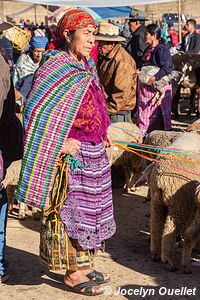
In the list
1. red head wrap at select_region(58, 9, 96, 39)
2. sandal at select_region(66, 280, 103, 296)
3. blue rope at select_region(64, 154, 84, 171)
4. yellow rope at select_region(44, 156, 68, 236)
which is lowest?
sandal at select_region(66, 280, 103, 296)

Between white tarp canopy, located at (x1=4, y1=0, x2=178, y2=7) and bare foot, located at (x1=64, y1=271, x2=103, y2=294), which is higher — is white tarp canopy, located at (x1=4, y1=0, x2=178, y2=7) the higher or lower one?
the higher one

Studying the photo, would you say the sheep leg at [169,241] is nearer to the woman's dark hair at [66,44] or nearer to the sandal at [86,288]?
the sandal at [86,288]

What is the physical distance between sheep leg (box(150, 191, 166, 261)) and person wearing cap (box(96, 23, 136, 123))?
6.95 ft

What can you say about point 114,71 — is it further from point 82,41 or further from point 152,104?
point 82,41

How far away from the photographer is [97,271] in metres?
4.79

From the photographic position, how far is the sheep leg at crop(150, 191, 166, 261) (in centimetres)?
512

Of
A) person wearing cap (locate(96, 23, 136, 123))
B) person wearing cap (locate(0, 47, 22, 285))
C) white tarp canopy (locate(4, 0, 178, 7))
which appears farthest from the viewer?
white tarp canopy (locate(4, 0, 178, 7))

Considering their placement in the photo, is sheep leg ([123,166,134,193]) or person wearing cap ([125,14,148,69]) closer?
sheep leg ([123,166,134,193])

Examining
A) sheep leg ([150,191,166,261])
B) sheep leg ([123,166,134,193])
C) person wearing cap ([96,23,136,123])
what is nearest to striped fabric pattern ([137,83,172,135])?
sheep leg ([123,166,134,193])

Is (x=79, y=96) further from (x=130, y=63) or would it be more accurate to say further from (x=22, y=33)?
(x=22, y=33)

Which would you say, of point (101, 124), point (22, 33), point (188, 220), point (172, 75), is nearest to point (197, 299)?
point (188, 220)

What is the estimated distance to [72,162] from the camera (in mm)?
4238

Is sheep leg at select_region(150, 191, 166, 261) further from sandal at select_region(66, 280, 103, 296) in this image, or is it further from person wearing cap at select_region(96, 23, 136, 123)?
person wearing cap at select_region(96, 23, 136, 123)

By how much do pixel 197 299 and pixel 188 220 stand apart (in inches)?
30.2
